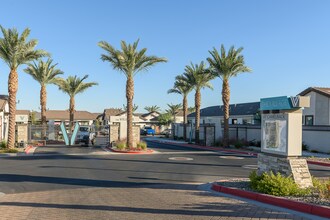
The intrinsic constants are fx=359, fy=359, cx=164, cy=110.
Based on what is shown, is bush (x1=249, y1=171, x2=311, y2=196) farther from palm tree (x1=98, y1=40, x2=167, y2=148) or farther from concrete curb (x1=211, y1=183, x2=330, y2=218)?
palm tree (x1=98, y1=40, x2=167, y2=148)

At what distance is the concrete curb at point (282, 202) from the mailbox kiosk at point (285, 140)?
1.49m

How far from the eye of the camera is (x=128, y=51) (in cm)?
2997

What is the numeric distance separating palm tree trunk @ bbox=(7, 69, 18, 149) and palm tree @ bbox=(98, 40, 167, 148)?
7.22m

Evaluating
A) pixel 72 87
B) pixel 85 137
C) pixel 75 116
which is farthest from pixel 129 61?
pixel 75 116

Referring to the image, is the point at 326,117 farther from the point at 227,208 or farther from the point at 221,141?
the point at 227,208

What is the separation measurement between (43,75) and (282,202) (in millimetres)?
35504

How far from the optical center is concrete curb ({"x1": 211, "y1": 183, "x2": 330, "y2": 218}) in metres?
8.30

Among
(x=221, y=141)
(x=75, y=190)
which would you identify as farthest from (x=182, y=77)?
(x=75, y=190)

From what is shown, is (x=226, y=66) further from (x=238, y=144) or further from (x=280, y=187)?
(x=280, y=187)

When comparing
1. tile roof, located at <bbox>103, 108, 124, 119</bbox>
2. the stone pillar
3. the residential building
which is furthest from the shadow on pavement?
tile roof, located at <bbox>103, 108, 124, 119</bbox>

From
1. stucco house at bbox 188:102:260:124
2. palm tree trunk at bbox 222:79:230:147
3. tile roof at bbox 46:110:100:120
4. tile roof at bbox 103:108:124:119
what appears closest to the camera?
palm tree trunk at bbox 222:79:230:147

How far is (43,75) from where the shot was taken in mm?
40094

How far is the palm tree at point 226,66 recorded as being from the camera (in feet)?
114

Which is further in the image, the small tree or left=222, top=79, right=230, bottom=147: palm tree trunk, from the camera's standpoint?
the small tree
